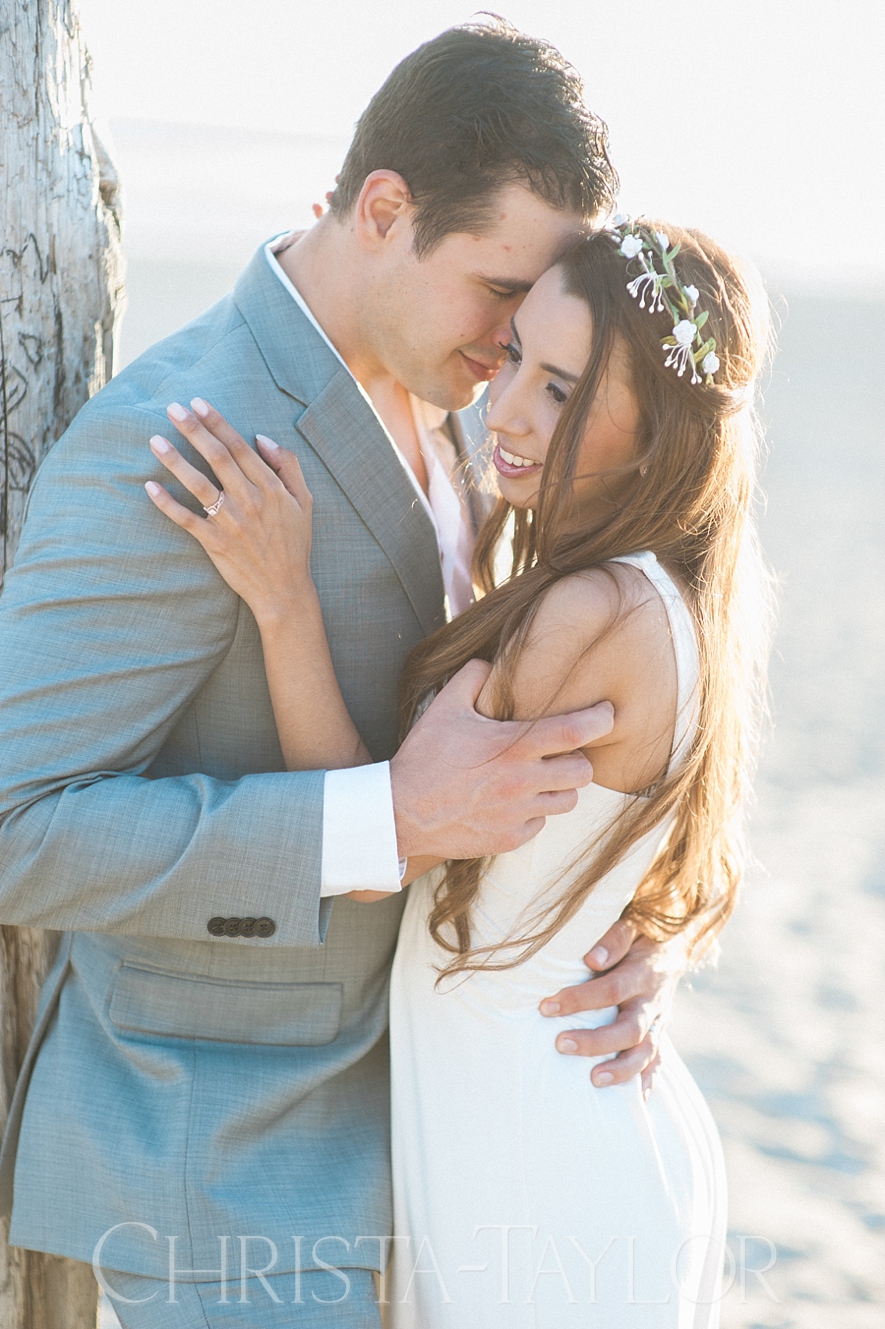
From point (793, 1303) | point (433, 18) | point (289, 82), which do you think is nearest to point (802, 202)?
point (433, 18)

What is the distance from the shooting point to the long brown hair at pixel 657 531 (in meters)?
2.05

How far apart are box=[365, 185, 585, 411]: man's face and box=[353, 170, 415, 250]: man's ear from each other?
0.02m

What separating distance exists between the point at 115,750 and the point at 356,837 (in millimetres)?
378

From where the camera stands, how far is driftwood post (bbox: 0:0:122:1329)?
2006mm

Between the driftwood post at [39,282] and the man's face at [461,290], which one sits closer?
the driftwood post at [39,282]

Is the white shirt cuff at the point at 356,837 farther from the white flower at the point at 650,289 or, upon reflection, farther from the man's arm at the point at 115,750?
the white flower at the point at 650,289

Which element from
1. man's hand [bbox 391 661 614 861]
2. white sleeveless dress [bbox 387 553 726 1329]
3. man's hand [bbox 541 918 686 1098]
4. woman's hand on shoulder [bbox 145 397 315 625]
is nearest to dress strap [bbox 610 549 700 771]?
white sleeveless dress [bbox 387 553 726 1329]

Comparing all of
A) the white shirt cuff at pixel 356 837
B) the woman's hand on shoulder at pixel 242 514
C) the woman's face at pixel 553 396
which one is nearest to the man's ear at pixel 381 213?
the woman's face at pixel 553 396

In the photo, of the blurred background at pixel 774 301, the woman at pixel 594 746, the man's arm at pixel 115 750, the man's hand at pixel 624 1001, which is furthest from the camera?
the blurred background at pixel 774 301

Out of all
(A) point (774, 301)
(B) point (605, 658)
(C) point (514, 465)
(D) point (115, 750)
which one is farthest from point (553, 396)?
(A) point (774, 301)

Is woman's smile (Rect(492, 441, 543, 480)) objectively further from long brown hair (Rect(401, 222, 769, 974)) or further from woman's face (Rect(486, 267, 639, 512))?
long brown hair (Rect(401, 222, 769, 974))

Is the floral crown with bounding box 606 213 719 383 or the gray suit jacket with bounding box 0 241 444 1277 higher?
the floral crown with bounding box 606 213 719 383

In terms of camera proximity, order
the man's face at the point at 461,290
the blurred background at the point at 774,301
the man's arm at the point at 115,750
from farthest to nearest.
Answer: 1. the blurred background at the point at 774,301
2. the man's face at the point at 461,290
3. the man's arm at the point at 115,750

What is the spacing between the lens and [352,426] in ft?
6.79
